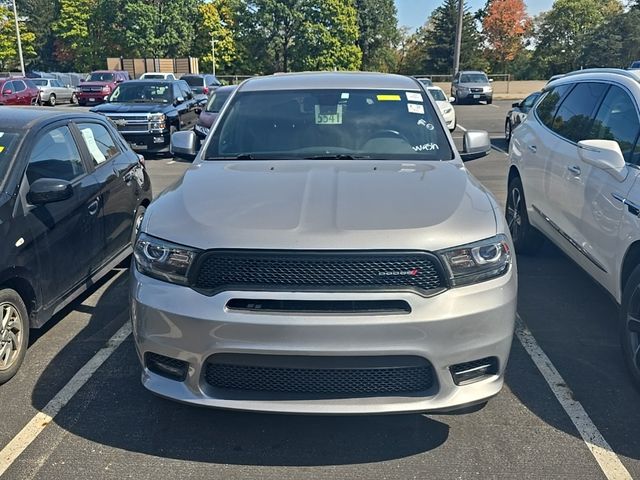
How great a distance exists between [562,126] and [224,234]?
374 cm

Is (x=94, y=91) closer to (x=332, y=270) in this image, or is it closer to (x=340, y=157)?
(x=340, y=157)

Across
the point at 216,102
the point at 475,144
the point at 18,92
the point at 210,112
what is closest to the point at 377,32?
the point at 18,92

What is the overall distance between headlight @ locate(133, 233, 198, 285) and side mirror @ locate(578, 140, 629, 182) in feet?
8.93

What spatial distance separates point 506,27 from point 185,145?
65.0 meters

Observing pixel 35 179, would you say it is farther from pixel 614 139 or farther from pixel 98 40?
pixel 98 40

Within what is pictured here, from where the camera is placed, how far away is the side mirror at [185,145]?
4.76 meters

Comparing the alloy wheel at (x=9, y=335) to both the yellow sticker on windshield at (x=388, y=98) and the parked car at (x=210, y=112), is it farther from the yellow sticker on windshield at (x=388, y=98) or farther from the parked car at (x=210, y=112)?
the parked car at (x=210, y=112)

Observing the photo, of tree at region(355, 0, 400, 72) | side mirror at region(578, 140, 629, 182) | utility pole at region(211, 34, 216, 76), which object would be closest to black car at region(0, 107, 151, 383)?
side mirror at region(578, 140, 629, 182)

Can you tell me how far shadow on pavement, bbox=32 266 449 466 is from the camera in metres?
3.08

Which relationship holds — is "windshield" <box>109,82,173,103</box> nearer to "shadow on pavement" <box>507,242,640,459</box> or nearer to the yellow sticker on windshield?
"shadow on pavement" <box>507,242,640,459</box>

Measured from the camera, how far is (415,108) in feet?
14.5

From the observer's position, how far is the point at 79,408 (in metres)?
3.51

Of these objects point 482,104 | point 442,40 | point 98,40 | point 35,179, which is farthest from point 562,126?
point 98,40

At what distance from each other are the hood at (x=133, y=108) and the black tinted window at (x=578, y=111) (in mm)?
10367
